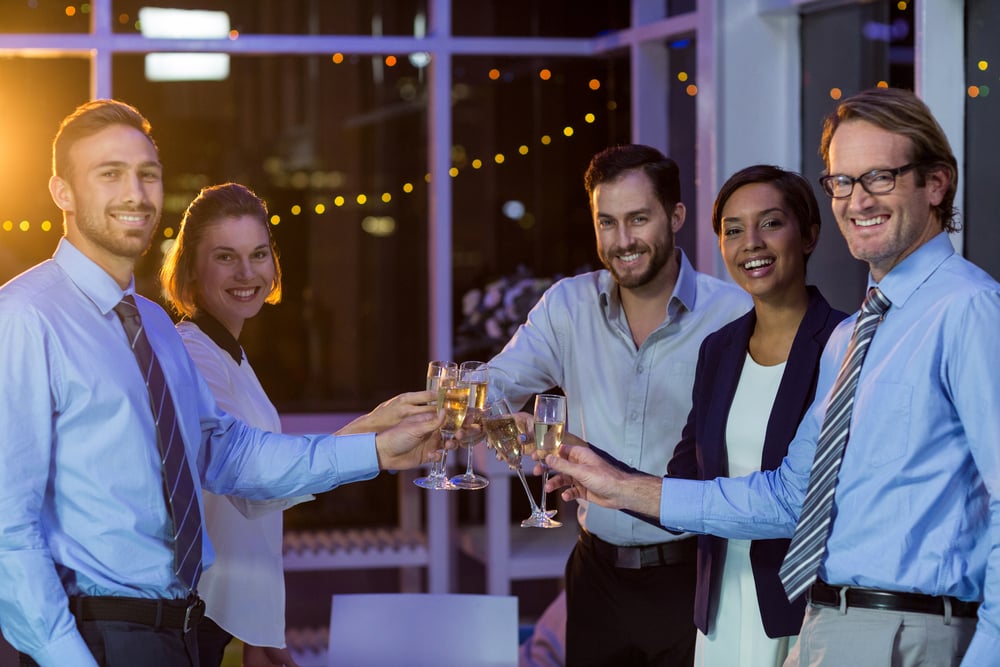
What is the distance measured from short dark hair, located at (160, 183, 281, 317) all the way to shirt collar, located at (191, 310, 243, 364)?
0.16ft

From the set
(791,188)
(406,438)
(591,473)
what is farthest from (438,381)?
(791,188)

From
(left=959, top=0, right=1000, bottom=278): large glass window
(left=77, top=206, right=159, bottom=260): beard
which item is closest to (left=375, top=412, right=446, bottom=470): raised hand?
(left=77, top=206, right=159, bottom=260): beard

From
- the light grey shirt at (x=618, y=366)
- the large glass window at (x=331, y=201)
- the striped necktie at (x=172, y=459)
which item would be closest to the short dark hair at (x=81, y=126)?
the striped necktie at (x=172, y=459)

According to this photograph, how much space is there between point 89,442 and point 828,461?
1273 millimetres

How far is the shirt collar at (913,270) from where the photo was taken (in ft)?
6.44

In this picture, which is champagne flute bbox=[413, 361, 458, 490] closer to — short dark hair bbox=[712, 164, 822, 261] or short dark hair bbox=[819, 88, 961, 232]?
short dark hair bbox=[712, 164, 822, 261]

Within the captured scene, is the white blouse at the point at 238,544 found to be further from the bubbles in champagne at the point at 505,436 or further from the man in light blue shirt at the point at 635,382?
the man in light blue shirt at the point at 635,382

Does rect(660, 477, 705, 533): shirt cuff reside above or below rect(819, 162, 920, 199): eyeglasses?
below

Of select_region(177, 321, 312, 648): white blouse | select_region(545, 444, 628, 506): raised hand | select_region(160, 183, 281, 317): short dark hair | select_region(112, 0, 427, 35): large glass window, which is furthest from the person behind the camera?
select_region(112, 0, 427, 35): large glass window

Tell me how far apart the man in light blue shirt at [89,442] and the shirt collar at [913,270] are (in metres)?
1.30

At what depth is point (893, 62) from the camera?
392 cm

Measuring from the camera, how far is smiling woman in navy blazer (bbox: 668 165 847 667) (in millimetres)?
2416

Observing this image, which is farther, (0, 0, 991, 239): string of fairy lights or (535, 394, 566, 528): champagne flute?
(0, 0, 991, 239): string of fairy lights

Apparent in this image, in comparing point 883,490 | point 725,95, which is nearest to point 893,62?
point 725,95
